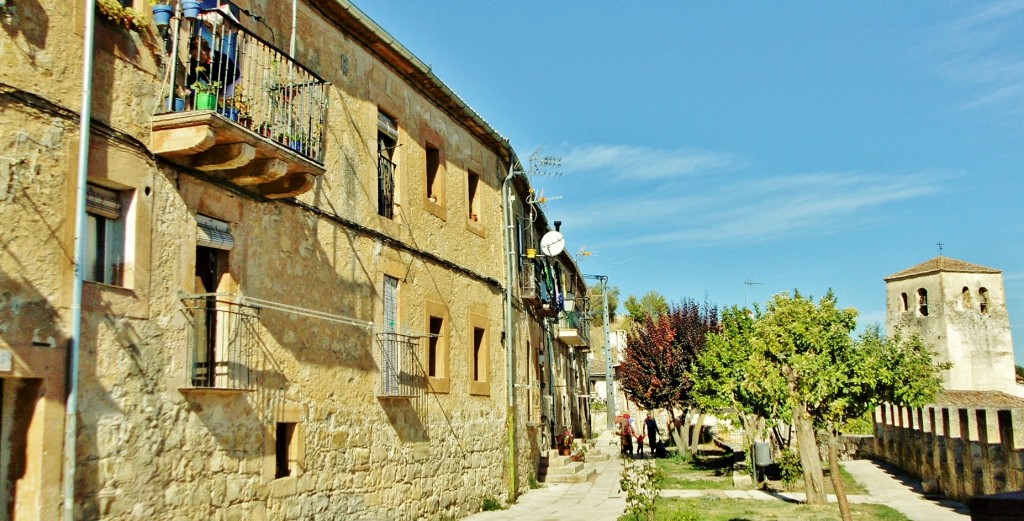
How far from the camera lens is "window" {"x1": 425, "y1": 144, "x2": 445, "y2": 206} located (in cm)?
1375

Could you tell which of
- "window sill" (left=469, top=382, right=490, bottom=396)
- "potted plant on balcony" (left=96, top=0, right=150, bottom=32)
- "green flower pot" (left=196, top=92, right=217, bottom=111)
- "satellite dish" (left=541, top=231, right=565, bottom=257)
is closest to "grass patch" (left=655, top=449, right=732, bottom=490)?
"satellite dish" (left=541, top=231, right=565, bottom=257)

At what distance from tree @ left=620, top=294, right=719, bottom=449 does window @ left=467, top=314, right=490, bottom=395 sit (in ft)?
48.8

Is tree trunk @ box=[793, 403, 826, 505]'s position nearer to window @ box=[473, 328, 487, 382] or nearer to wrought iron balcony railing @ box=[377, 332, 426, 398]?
window @ box=[473, 328, 487, 382]

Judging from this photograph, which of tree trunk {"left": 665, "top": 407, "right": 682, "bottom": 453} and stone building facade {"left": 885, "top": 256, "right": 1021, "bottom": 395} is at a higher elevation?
stone building facade {"left": 885, "top": 256, "right": 1021, "bottom": 395}

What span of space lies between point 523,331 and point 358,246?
25.9 ft

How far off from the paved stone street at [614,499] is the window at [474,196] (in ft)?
16.8

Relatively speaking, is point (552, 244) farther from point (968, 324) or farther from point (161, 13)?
point (968, 324)

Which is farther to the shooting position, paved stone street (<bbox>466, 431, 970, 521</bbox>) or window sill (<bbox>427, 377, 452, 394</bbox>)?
paved stone street (<bbox>466, 431, 970, 521</bbox>)

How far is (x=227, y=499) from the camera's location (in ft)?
26.5

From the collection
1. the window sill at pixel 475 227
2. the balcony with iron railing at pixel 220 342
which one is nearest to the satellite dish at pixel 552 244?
the window sill at pixel 475 227

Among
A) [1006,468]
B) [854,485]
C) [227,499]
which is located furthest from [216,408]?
[854,485]

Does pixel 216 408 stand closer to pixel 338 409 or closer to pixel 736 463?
pixel 338 409

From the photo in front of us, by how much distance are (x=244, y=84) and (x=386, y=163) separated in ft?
12.1

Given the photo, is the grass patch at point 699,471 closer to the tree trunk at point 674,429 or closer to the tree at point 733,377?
the tree trunk at point 674,429
